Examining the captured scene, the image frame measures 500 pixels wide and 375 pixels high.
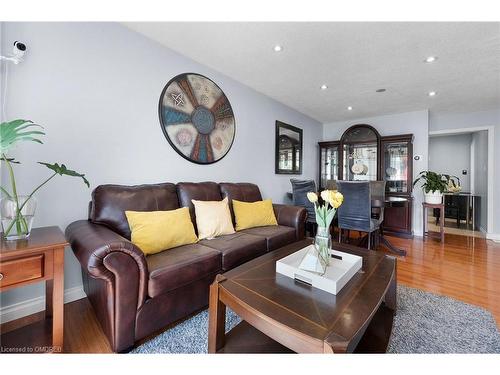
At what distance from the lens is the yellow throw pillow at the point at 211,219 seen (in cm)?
204

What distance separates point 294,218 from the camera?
258 cm

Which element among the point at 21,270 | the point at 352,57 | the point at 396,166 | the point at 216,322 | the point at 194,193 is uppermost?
the point at 352,57

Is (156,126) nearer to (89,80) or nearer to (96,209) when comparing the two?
(89,80)

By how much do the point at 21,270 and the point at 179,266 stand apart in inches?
29.2

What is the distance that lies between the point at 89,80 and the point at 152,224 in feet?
4.25

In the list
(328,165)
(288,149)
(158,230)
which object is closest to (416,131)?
(328,165)

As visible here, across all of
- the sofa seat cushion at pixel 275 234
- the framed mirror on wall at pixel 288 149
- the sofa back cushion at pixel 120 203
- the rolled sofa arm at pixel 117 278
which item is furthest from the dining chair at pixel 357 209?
the rolled sofa arm at pixel 117 278

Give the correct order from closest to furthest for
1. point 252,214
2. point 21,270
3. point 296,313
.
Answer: point 296,313, point 21,270, point 252,214

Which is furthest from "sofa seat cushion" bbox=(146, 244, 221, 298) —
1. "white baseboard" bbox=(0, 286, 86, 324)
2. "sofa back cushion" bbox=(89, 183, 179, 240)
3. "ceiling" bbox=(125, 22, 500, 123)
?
"ceiling" bbox=(125, 22, 500, 123)

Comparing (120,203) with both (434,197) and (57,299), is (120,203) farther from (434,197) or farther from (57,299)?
(434,197)

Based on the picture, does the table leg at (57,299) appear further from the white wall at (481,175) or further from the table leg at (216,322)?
the white wall at (481,175)

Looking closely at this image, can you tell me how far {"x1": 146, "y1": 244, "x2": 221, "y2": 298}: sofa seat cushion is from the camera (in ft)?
4.28
